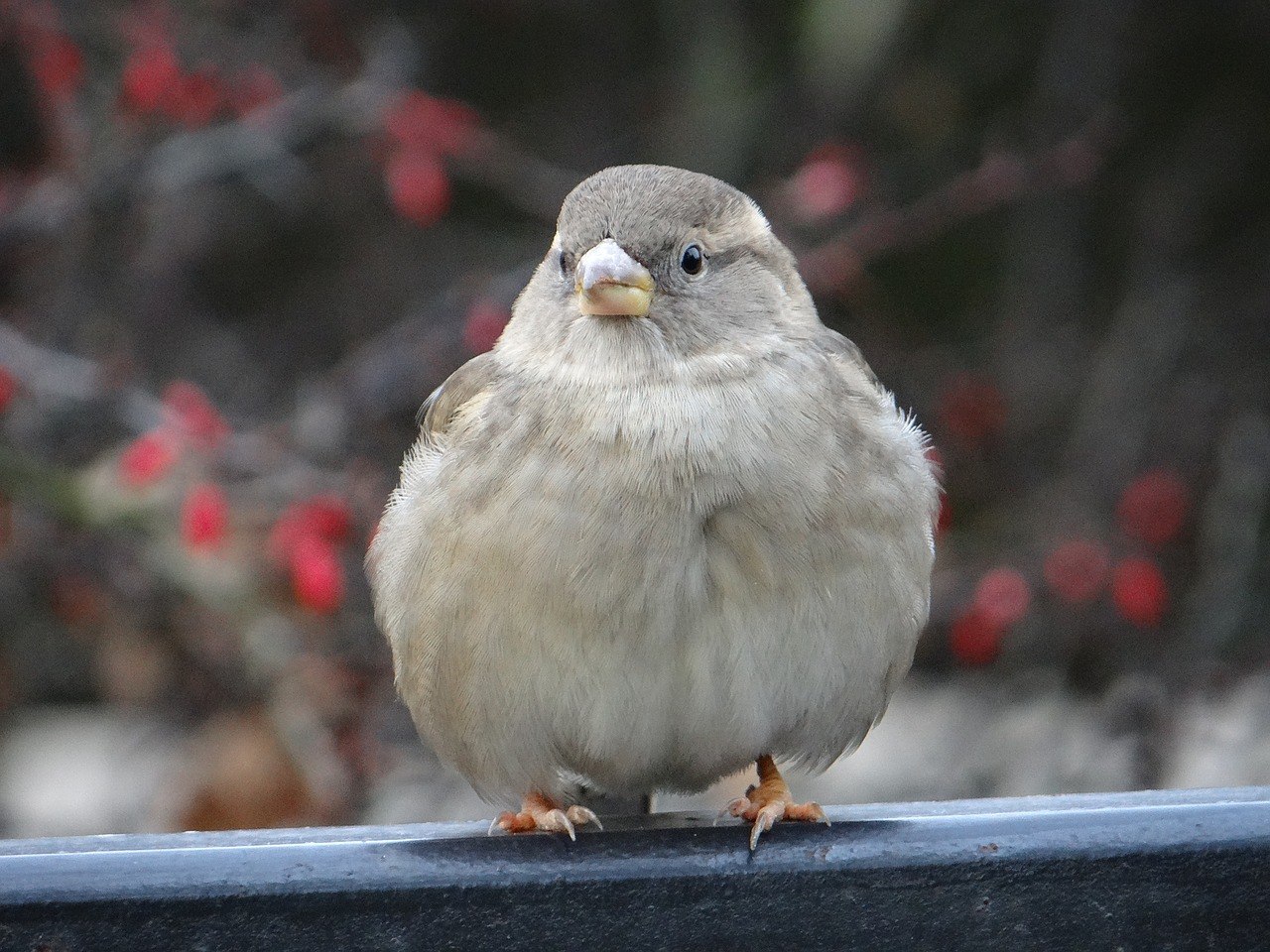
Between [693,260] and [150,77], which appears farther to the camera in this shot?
[150,77]

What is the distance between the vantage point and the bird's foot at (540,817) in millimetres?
2812

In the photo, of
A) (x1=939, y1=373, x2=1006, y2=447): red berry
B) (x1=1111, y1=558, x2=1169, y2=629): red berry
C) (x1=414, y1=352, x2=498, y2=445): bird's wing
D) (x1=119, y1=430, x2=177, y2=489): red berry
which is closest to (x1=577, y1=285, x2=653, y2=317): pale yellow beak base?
(x1=414, y1=352, x2=498, y2=445): bird's wing

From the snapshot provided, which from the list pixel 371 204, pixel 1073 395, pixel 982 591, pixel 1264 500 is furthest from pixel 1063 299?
pixel 371 204

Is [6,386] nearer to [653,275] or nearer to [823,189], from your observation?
[653,275]

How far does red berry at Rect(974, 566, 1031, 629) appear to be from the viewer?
433cm

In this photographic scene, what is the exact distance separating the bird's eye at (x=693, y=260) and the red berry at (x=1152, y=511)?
1890mm

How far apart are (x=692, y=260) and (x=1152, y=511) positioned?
1913 millimetres

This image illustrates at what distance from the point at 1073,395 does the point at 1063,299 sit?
1.33ft

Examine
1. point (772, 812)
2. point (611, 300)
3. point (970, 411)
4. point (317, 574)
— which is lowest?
point (772, 812)

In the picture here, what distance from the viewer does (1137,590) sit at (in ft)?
14.0

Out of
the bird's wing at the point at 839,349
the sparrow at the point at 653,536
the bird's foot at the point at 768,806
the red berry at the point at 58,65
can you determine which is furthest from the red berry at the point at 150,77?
the bird's foot at the point at 768,806

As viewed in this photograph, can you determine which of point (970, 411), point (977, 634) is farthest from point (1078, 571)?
point (970, 411)

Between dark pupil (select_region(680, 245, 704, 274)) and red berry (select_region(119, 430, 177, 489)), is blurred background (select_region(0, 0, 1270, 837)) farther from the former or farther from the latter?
dark pupil (select_region(680, 245, 704, 274))

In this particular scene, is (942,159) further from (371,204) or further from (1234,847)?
(1234,847)
